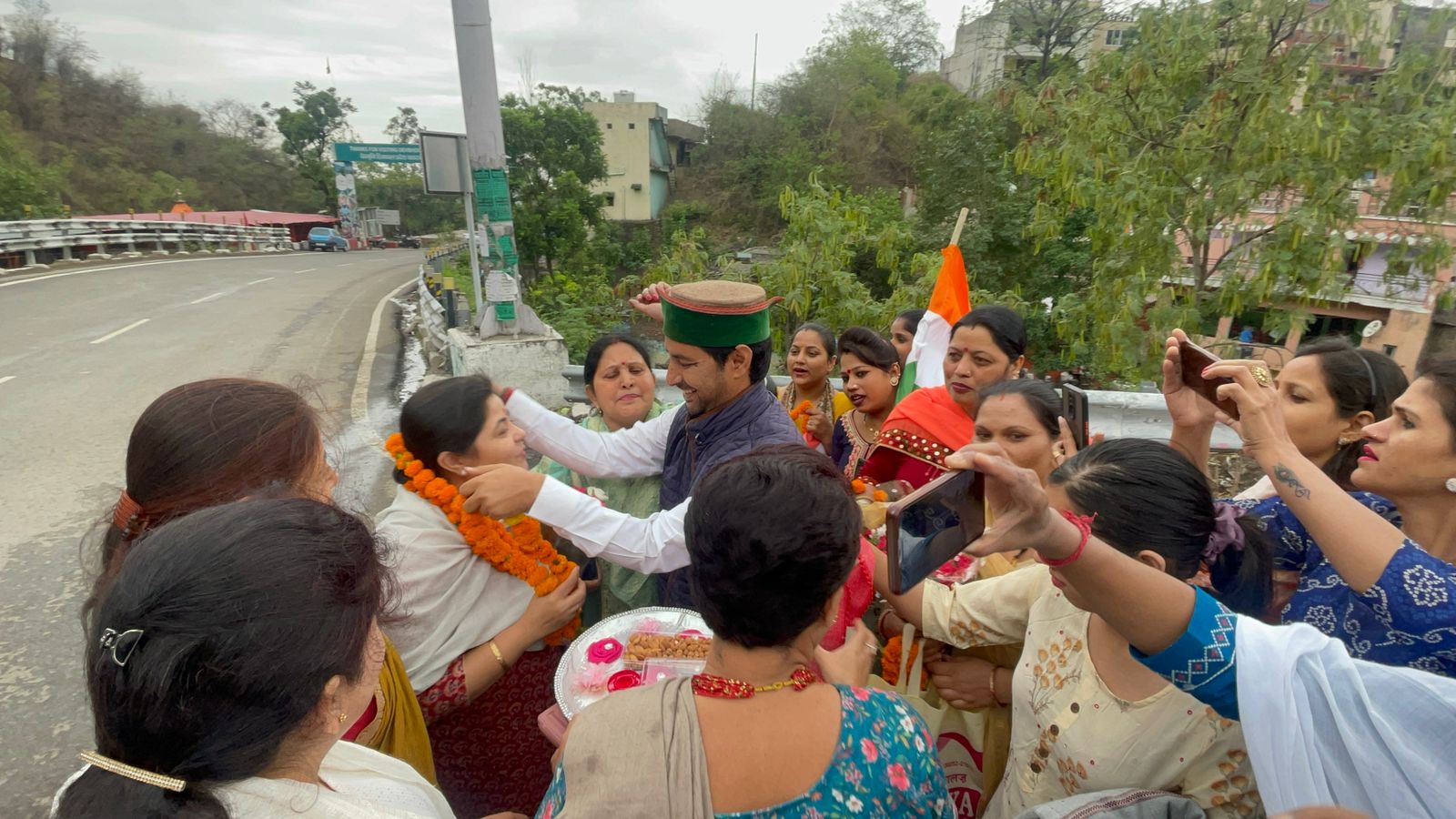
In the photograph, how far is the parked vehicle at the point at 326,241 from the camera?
3572 centimetres

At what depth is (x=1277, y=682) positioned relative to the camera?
1.21 meters

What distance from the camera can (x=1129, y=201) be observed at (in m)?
5.04

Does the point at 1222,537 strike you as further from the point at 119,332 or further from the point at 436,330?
the point at 119,332

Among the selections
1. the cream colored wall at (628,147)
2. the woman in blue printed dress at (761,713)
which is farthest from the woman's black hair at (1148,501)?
the cream colored wall at (628,147)

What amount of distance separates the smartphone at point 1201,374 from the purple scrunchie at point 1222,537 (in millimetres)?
326

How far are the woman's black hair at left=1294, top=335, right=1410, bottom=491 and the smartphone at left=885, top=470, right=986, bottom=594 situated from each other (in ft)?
6.11

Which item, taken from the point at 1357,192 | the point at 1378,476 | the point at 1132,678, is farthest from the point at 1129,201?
the point at 1132,678

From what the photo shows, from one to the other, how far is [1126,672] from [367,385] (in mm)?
8432

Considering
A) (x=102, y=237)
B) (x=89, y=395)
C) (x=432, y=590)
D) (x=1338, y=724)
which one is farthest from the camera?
(x=102, y=237)

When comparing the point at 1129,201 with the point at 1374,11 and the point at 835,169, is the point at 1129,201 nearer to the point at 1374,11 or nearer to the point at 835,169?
the point at 1374,11

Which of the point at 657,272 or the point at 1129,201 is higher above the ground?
the point at 1129,201

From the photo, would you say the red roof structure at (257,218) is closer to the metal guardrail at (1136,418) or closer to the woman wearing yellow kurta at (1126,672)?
the metal guardrail at (1136,418)

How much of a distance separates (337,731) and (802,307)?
5585mm

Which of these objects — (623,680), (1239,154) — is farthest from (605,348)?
(1239,154)
